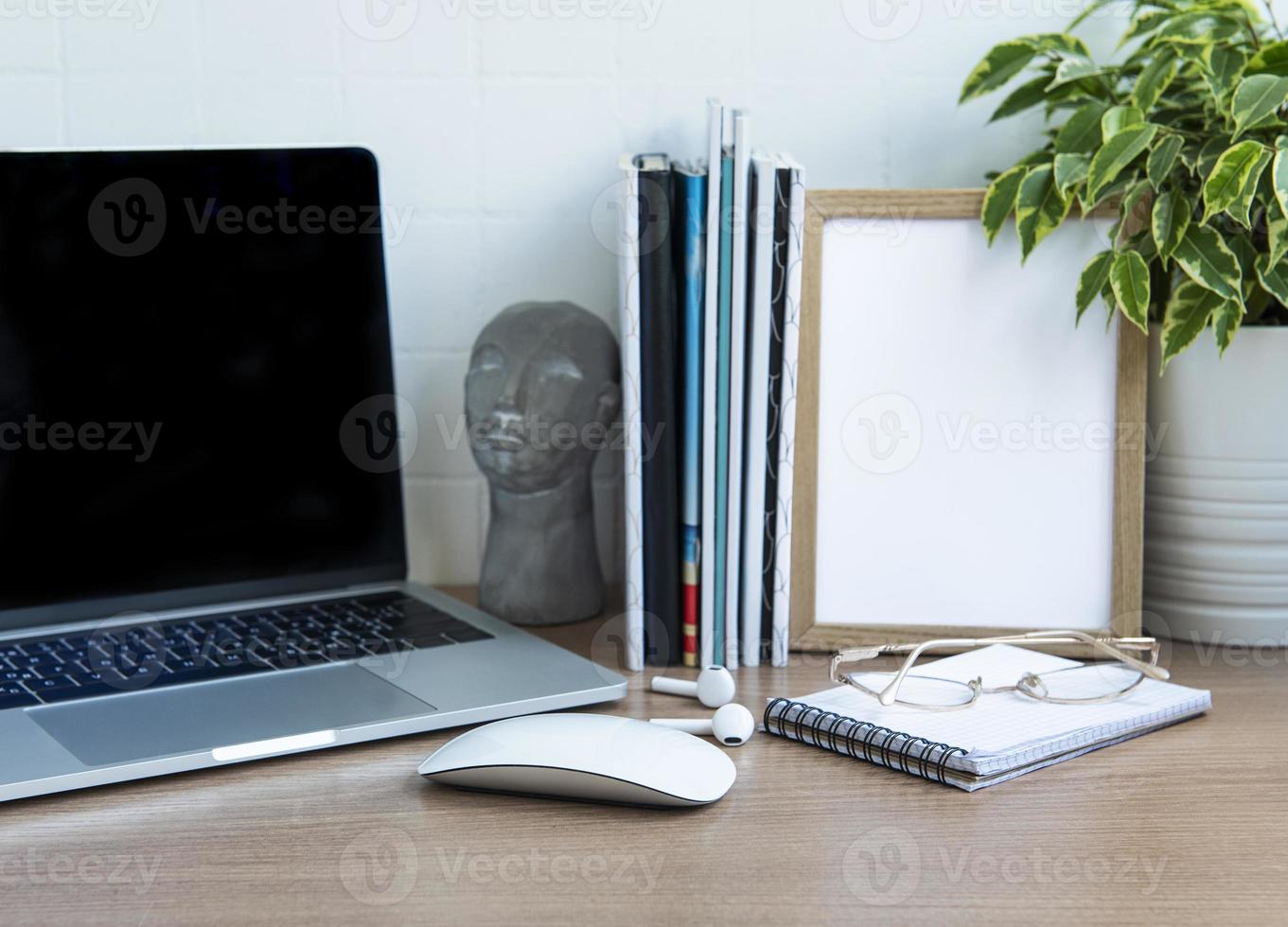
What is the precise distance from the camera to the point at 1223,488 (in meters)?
0.90

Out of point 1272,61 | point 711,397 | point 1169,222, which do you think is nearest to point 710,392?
point 711,397

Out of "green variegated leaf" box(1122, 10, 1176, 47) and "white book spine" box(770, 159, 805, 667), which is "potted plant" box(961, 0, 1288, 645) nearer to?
"green variegated leaf" box(1122, 10, 1176, 47)

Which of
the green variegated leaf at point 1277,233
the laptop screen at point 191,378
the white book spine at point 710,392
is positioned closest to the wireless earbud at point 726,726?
the white book spine at point 710,392

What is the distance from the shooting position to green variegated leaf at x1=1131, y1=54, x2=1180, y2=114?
2.84 ft

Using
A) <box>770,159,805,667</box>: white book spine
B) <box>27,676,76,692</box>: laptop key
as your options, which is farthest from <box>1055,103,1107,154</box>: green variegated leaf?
<box>27,676,76,692</box>: laptop key

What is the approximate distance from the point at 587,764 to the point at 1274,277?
1.96ft

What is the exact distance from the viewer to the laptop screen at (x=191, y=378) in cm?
89

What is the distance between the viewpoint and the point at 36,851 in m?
0.57

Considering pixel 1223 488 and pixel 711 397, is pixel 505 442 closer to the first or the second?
pixel 711 397

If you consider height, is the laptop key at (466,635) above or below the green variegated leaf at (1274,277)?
below

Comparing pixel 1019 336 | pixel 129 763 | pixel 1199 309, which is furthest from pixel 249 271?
pixel 1199 309

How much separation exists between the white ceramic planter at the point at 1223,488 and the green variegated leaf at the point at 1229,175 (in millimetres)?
124

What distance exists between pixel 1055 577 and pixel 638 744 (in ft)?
1.43

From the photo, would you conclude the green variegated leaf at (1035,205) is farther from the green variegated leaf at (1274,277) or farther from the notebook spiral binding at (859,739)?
the notebook spiral binding at (859,739)
